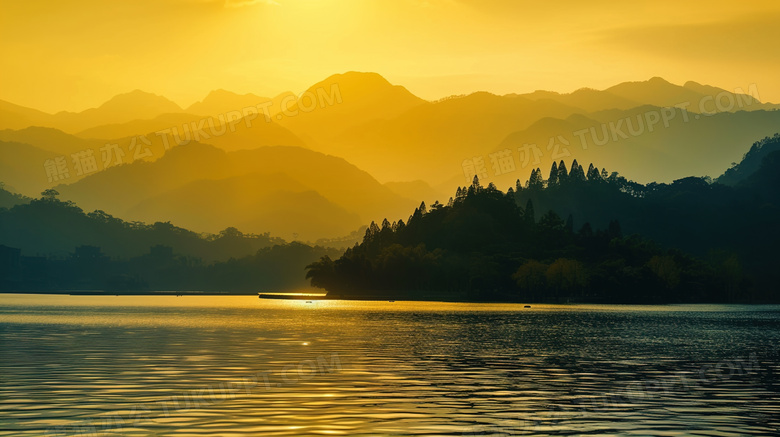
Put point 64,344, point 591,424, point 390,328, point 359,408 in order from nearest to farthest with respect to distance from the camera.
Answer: point 591,424
point 359,408
point 64,344
point 390,328

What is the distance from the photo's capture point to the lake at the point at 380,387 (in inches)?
1545

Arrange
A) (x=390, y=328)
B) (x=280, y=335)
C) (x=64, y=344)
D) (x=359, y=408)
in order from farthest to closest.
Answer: (x=390, y=328) → (x=280, y=335) → (x=64, y=344) → (x=359, y=408)

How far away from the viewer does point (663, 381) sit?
57.6 meters

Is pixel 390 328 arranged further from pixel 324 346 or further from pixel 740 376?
pixel 740 376

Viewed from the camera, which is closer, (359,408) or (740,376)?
(359,408)

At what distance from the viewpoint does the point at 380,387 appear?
171 feet

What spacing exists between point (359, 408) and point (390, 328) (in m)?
77.8

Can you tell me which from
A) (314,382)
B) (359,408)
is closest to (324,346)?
(314,382)

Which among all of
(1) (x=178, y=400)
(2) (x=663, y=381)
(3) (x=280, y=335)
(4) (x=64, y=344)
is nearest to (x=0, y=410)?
(1) (x=178, y=400)

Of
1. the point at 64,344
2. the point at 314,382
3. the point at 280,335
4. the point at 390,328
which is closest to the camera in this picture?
the point at 314,382

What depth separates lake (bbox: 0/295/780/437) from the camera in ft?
129

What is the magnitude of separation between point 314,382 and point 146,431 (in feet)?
59.3

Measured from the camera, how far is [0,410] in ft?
137

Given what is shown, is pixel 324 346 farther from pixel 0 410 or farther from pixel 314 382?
pixel 0 410
